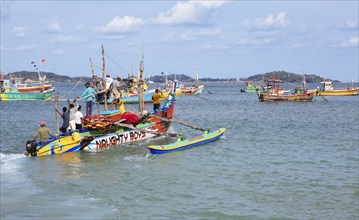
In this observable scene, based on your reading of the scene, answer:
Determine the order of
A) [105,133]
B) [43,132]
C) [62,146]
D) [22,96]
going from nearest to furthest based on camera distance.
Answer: [43,132] → [62,146] → [105,133] → [22,96]

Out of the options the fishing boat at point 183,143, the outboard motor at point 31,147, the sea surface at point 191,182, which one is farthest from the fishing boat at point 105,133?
the fishing boat at point 183,143

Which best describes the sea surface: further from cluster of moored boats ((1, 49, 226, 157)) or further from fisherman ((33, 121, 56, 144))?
fisherman ((33, 121, 56, 144))

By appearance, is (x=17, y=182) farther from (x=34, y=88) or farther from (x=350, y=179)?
(x=34, y=88)

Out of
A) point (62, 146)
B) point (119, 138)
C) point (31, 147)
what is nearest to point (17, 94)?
point (119, 138)

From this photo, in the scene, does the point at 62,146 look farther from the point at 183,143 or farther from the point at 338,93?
the point at 338,93

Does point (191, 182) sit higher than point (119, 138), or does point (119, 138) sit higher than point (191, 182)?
point (119, 138)

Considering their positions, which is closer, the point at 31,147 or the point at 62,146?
the point at 31,147

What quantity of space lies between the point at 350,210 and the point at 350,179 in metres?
3.94

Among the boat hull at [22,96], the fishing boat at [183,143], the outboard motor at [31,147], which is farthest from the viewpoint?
the boat hull at [22,96]

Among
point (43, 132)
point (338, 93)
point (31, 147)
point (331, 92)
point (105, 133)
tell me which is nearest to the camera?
point (31, 147)

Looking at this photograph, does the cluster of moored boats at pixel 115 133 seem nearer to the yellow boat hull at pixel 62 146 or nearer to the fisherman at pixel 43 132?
the yellow boat hull at pixel 62 146

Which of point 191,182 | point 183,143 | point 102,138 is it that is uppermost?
point 102,138

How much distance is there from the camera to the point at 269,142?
89.8 feet

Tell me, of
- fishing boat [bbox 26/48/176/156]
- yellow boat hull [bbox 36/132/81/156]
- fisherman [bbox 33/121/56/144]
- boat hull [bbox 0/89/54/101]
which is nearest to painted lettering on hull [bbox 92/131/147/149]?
fishing boat [bbox 26/48/176/156]
